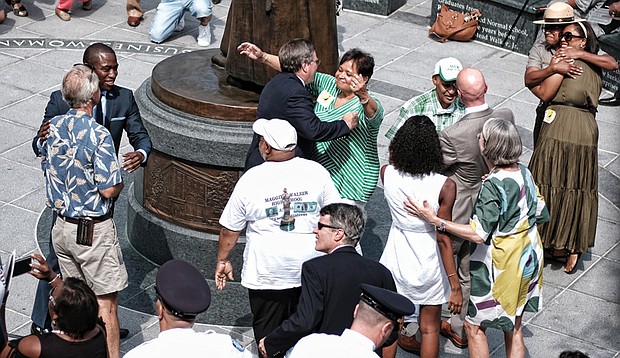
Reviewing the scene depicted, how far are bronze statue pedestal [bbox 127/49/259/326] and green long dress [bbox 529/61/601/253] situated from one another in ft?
7.11

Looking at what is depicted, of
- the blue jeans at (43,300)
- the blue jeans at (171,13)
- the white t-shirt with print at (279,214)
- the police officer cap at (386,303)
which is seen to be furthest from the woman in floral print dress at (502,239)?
the blue jeans at (171,13)

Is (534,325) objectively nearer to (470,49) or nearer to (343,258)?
(343,258)

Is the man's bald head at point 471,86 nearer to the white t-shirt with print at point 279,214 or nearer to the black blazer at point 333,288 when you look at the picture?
the white t-shirt with print at point 279,214

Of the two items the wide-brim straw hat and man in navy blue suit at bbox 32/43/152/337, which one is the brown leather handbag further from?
man in navy blue suit at bbox 32/43/152/337

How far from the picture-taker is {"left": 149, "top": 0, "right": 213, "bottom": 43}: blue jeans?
1237 cm

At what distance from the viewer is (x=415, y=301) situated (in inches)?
252

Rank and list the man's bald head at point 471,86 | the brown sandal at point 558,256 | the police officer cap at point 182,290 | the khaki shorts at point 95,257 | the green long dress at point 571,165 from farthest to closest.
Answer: the brown sandal at point 558,256 → the green long dress at point 571,165 → the man's bald head at point 471,86 → the khaki shorts at point 95,257 → the police officer cap at point 182,290

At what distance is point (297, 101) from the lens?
6531mm

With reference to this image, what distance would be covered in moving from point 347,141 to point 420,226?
0.95 metres

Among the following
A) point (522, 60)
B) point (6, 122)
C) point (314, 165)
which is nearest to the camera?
point (314, 165)

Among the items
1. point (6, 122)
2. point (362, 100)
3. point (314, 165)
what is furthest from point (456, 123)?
point (6, 122)

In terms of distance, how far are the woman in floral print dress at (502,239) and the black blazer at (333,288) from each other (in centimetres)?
82

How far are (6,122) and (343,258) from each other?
18.5 feet

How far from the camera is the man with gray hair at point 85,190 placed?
6.14 m
